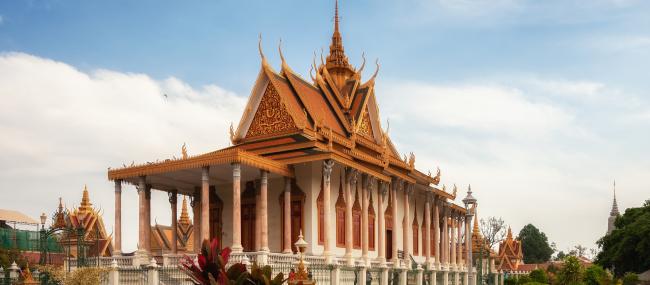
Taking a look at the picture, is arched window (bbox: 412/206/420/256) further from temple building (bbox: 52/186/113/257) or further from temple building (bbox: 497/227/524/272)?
temple building (bbox: 497/227/524/272)

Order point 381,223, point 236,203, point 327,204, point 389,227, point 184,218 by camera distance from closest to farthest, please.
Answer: point 236,203
point 327,204
point 381,223
point 389,227
point 184,218

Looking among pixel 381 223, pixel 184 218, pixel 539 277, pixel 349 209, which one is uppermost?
pixel 349 209

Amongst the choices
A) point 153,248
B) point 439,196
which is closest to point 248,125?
point 439,196

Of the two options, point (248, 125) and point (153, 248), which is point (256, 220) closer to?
point (248, 125)

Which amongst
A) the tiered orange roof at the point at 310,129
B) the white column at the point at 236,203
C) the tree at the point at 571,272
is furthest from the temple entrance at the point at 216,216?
the tree at the point at 571,272

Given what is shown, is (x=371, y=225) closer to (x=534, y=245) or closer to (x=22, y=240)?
(x=22, y=240)

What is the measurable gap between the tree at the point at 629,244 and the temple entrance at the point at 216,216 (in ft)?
84.5

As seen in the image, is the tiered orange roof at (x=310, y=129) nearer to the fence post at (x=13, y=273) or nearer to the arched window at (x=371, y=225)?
the arched window at (x=371, y=225)

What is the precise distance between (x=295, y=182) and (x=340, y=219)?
7.37 feet

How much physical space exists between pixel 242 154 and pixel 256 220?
166 inches

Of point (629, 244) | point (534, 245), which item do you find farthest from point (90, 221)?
point (534, 245)

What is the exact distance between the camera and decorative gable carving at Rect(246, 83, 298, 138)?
87.0ft

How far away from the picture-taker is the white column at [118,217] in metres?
24.6

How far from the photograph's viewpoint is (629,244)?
43188 mm
